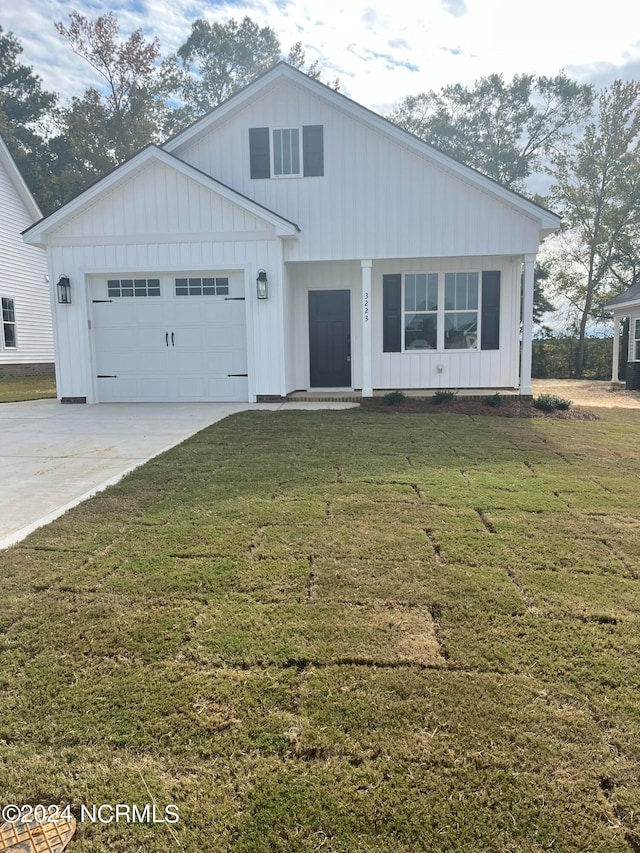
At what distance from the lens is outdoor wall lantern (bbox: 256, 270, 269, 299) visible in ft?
32.4

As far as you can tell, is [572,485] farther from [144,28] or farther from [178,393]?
[144,28]

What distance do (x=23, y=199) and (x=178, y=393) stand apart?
1260 centimetres

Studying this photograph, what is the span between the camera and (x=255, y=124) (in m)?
10.7

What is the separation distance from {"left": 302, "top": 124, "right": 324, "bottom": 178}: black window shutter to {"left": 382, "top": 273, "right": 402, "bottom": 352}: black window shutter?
239 centimetres

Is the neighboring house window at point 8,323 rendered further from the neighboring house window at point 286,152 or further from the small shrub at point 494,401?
the small shrub at point 494,401

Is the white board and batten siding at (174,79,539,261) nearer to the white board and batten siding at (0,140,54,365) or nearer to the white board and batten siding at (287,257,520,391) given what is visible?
the white board and batten siding at (287,257,520,391)

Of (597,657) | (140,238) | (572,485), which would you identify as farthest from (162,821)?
(140,238)

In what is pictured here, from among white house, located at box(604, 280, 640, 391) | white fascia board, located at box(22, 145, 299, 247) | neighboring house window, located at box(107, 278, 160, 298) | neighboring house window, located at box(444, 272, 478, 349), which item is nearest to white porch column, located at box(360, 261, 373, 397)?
white fascia board, located at box(22, 145, 299, 247)

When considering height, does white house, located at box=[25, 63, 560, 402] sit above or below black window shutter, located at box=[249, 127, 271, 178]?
below

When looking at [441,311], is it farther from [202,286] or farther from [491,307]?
[202,286]

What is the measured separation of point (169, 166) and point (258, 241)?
2.00 metres

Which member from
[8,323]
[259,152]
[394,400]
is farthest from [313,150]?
[8,323]

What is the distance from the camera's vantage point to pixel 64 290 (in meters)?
10.3

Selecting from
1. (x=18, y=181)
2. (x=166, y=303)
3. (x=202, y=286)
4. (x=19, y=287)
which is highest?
(x=18, y=181)
